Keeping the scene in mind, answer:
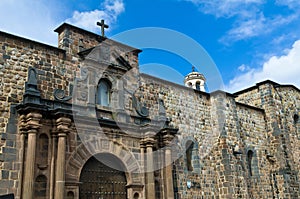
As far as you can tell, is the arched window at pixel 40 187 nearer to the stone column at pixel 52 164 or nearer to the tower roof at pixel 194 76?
the stone column at pixel 52 164

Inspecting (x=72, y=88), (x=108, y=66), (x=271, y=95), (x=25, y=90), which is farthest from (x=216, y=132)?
(x=25, y=90)

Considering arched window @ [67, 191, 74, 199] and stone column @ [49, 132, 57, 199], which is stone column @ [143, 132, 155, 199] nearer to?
arched window @ [67, 191, 74, 199]

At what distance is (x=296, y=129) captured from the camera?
690 inches

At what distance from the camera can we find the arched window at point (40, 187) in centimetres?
810

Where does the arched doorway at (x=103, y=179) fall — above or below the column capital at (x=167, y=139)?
below

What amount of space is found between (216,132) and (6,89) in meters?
8.31

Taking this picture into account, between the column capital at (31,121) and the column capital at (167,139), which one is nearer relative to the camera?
the column capital at (31,121)

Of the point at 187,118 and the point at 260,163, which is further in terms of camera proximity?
the point at 260,163

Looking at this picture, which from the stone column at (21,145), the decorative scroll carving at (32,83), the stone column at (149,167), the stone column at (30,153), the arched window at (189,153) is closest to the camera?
the stone column at (30,153)

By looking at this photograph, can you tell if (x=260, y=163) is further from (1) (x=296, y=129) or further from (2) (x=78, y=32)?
(2) (x=78, y=32)

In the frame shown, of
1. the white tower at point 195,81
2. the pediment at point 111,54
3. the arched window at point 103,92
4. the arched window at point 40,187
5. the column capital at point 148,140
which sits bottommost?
the arched window at point 40,187

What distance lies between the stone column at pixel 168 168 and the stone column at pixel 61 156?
3557 millimetres

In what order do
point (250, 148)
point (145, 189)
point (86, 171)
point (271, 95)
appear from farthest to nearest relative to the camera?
point (271, 95) < point (250, 148) < point (145, 189) < point (86, 171)

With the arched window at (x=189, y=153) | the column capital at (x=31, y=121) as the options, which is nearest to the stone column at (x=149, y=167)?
the arched window at (x=189, y=153)
